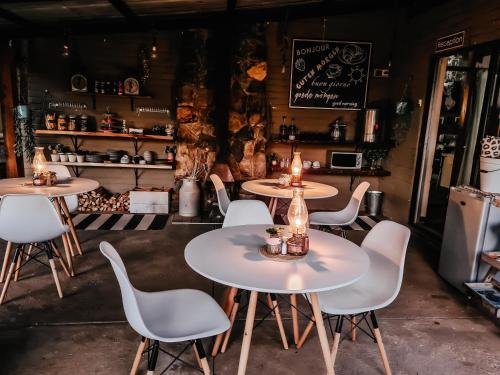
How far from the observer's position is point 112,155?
5879 millimetres

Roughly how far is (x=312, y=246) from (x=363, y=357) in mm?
895

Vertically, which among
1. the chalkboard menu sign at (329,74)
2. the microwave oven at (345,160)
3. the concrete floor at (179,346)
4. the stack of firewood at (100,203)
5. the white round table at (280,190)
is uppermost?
the chalkboard menu sign at (329,74)

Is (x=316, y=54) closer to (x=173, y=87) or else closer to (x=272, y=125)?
(x=272, y=125)

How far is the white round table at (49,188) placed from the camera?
10.8 feet

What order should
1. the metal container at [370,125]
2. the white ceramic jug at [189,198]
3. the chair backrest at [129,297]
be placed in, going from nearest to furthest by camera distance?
the chair backrest at [129,297]
the white ceramic jug at [189,198]
the metal container at [370,125]

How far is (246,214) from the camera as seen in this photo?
2.94 metres

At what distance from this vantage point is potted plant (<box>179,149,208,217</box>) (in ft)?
18.5

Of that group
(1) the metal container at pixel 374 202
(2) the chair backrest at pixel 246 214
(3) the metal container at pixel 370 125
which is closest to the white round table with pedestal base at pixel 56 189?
(2) the chair backrest at pixel 246 214

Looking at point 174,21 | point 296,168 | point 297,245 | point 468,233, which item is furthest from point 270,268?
point 174,21

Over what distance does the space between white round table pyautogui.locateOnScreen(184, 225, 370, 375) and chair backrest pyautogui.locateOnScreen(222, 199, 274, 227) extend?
0.56m

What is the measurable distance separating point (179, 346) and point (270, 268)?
110 cm

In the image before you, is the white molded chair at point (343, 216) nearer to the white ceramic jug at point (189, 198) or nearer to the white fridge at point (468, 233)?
the white fridge at point (468, 233)

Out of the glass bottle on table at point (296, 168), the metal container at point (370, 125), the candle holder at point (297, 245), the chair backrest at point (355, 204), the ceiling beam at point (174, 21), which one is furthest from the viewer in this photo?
the metal container at point (370, 125)

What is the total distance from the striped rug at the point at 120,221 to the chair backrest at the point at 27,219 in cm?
194
